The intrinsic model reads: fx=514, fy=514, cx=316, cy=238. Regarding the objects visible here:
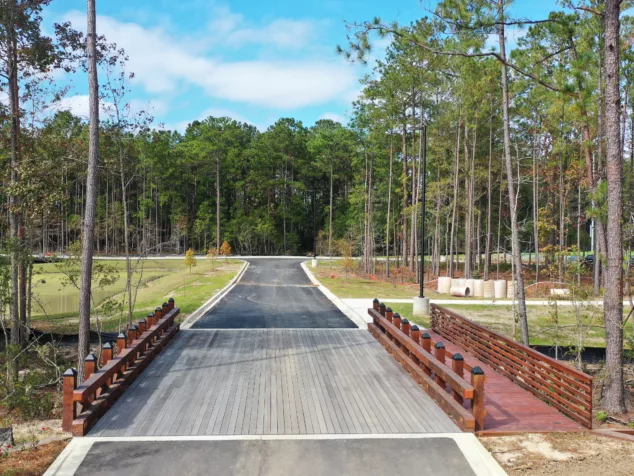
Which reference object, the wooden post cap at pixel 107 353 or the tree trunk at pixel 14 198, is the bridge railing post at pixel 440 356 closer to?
the wooden post cap at pixel 107 353

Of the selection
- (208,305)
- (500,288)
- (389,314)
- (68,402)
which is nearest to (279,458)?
(68,402)

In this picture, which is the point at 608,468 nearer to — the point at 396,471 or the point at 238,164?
the point at 396,471

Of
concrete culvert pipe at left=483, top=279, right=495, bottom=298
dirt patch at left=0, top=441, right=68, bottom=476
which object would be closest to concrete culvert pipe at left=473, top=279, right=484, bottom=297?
concrete culvert pipe at left=483, top=279, right=495, bottom=298

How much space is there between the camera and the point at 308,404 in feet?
26.0

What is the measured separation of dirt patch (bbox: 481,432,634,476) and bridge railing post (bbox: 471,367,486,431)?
0.77ft

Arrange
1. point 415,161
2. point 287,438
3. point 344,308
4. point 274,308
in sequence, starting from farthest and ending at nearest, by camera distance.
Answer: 1. point 415,161
2. point 274,308
3. point 344,308
4. point 287,438

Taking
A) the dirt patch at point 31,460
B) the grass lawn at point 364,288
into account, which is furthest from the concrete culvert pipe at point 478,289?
the dirt patch at point 31,460

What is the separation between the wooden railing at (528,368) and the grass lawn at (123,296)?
8719 mm

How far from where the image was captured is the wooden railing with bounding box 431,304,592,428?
23.2 ft

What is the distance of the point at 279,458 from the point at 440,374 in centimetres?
307

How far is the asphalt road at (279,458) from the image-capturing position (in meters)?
5.75

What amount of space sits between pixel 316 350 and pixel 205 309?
28.5ft

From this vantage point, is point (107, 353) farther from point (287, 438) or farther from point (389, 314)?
point (389, 314)

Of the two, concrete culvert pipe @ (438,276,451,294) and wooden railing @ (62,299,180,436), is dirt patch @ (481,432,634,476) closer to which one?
wooden railing @ (62,299,180,436)
